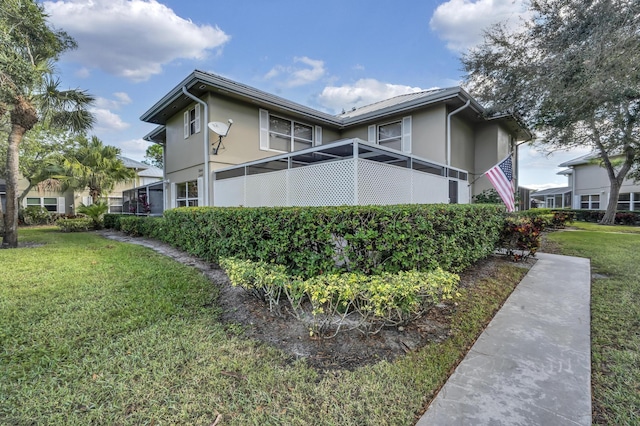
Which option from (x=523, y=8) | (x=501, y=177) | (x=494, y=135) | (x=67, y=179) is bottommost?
(x=501, y=177)

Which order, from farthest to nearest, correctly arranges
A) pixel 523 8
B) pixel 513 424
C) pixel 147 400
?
pixel 523 8 < pixel 147 400 < pixel 513 424

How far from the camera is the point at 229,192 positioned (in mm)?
9188

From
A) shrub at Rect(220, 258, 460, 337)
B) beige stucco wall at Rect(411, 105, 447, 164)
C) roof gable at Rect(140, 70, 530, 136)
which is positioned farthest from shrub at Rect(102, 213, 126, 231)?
beige stucco wall at Rect(411, 105, 447, 164)

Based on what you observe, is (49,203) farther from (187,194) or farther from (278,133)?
(278,133)

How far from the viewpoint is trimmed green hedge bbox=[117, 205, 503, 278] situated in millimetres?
3846

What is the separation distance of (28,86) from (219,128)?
17.6ft

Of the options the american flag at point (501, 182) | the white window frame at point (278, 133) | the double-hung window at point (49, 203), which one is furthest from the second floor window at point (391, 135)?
the double-hung window at point (49, 203)

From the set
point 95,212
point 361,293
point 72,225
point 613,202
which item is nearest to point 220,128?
point 361,293

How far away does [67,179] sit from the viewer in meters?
18.3

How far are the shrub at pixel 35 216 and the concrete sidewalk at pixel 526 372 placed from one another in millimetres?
26387

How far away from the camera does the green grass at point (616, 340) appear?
2270mm

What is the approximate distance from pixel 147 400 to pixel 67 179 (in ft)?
72.1

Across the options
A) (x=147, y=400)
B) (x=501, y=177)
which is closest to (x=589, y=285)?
(x=501, y=177)

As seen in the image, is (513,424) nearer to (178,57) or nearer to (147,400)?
(147,400)
